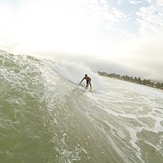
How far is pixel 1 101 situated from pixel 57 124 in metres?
1.69

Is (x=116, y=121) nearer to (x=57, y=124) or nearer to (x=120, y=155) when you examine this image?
(x=120, y=155)

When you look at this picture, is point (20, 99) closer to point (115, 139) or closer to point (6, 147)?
point (6, 147)

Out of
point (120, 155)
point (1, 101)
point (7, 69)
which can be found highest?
point (7, 69)

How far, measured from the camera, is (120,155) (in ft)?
17.0

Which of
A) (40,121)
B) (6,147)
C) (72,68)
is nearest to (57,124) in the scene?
(40,121)

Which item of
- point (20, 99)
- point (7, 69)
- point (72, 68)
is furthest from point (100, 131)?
point (72, 68)

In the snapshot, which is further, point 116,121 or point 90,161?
point 116,121

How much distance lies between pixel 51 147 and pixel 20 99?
2.20m

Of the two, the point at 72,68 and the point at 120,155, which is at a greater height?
the point at 72,68

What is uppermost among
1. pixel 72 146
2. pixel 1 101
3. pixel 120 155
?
pixel 1 101

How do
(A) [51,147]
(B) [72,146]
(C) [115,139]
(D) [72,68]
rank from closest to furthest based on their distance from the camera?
1. (A) [51,147]
2. (B) [72,146]
3. (C) [115,139]
4. (D) [72,68]

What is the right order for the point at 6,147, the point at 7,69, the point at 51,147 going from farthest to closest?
the point at 7,69 < the point at 51,147 < the point at 6,147

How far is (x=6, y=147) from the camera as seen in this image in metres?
3.42

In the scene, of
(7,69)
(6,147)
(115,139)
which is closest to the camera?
(6,147)
